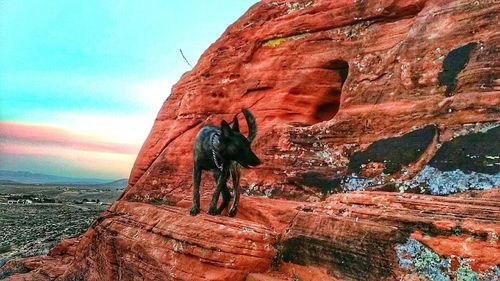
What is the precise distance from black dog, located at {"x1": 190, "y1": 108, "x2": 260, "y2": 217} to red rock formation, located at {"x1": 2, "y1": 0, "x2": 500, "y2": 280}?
61 centimetres

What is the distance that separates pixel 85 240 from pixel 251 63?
838 cm

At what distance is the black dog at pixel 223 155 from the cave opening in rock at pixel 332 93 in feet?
12.0

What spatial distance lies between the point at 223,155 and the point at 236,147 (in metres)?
0.47

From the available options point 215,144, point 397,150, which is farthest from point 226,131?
Result: point 397,150

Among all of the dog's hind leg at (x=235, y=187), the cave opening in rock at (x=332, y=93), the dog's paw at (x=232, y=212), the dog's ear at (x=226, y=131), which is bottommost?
the dog's paw at (x=232, y=212)

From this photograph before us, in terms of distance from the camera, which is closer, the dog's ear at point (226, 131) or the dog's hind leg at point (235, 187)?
the dog's ear at point (226, 131)

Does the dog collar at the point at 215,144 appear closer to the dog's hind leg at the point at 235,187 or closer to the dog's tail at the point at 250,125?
the dog's hind leg at the point at 235,187

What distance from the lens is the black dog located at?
925cm

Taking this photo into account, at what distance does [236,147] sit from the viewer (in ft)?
30.4

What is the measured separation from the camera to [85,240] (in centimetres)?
1441

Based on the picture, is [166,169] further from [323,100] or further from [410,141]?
[410,141]

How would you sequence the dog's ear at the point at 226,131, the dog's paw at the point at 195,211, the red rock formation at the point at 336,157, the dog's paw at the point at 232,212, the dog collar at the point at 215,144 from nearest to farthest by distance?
the red rock formation at the point at 336,157
the dog's ear at the point at 226,131
the dog collar at the point at 215,144
the dog's paw at the point at 195,211
the dog's paw at the point at 232,212

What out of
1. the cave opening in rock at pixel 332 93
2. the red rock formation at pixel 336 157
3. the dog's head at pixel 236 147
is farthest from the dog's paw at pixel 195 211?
the cave opening in rock at pixel 332 93

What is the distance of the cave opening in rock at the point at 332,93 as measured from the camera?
12.7 meters
